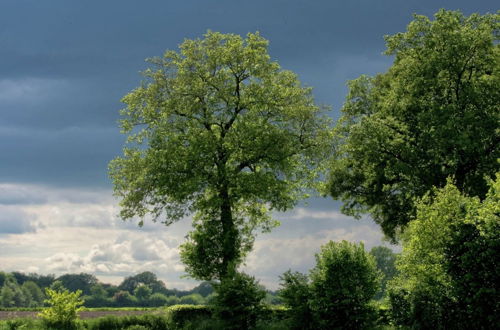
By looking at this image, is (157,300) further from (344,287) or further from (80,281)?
(344,287)

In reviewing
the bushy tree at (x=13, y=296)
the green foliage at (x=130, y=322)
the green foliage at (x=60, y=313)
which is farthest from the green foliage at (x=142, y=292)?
the green foliage at (x=60, y=313)

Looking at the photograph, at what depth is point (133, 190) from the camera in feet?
128

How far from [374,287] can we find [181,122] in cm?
1961

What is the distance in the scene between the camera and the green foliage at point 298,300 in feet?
84.2

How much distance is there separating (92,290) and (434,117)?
477 ft

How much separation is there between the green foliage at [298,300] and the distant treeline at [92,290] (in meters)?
122

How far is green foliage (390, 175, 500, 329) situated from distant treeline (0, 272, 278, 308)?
415ft

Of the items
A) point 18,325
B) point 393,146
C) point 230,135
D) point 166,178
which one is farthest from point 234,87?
point 18,325

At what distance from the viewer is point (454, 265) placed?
72.9 feet

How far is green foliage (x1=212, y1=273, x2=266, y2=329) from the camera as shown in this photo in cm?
2828

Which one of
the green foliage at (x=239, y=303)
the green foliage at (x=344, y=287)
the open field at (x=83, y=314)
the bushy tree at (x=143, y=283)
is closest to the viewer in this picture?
the green foliage at (x=344, y=287)

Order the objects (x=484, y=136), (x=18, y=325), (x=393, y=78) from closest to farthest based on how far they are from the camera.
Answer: (x=18, y=325) < (x=484, y=136) < (x=393, y=78)

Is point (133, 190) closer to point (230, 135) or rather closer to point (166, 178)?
point (166, 178)

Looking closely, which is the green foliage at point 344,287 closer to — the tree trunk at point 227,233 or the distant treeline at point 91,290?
the tree trunk at point 227,233
